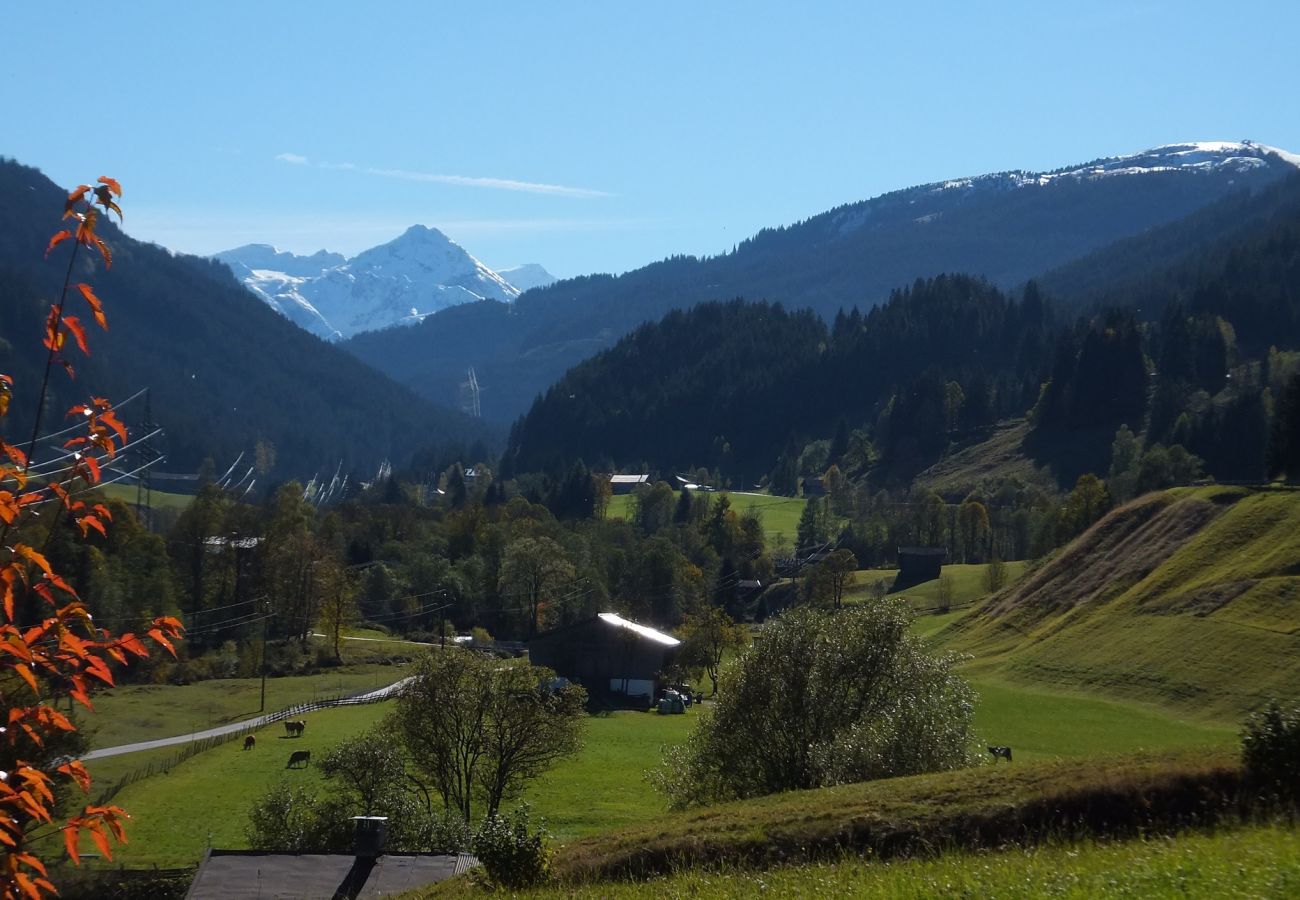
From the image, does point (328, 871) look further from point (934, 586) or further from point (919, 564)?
point (919, 564)

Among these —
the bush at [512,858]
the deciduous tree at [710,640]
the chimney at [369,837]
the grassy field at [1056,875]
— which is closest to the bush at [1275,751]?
the grassy field at [1056,875]

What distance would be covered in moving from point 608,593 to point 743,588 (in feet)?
83.5

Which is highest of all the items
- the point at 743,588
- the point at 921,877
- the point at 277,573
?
the point at 921,877

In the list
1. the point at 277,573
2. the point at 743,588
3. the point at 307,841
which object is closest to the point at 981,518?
the point at 743,588

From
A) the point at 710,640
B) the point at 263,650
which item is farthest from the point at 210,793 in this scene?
the point at 710,640

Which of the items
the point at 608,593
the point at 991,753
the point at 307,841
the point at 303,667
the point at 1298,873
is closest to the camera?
the point at 1298,873

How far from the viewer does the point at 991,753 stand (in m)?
50.4

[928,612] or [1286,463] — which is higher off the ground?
[1286,463]

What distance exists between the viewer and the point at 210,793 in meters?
56.4

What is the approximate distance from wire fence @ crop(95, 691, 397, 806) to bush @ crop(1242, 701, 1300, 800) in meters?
Result: 46.4

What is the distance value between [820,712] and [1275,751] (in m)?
21.4

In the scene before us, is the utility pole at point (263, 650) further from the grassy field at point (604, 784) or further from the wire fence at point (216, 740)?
the grassy field at point (604, 784)

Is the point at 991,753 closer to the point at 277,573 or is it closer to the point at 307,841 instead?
the point at 307,841

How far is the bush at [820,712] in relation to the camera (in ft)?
119
